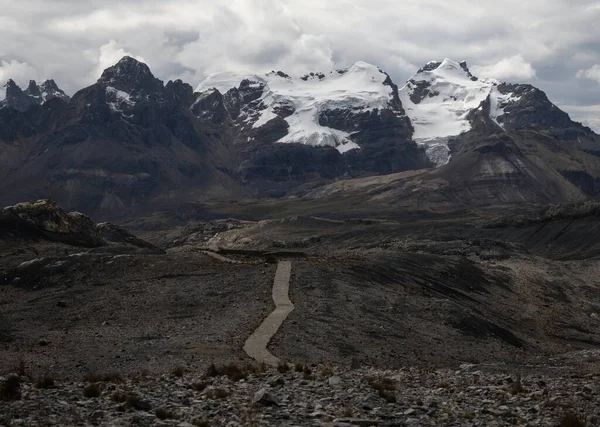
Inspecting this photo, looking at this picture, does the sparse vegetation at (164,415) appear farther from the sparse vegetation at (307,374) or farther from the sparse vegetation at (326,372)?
the sparse vegetation at (326,372)

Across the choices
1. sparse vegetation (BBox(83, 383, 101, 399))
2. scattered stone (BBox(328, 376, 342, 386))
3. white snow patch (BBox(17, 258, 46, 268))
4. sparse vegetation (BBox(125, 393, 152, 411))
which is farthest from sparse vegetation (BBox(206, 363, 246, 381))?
white snow patch (BBox(17, 258, 46, 268))

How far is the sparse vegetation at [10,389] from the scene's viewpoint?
72.2 feet

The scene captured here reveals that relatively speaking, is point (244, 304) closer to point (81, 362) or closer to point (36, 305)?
point (36, 305)

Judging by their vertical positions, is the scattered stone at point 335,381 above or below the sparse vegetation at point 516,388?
below

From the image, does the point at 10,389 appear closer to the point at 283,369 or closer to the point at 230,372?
the point at 230,372

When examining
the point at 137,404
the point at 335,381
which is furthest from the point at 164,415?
the point at 335,381

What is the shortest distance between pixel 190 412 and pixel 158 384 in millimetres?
4978

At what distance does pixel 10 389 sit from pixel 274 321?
2472cm

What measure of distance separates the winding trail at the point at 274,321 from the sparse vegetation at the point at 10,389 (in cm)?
1256

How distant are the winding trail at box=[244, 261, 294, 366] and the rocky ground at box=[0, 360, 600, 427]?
7203mm

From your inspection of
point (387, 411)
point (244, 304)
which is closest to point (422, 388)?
point (387, 411)

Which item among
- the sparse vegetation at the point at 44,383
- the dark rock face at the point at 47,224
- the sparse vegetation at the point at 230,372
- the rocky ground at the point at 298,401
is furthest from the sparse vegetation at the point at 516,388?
the dark rock face at the point at 47,224

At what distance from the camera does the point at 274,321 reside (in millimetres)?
46375

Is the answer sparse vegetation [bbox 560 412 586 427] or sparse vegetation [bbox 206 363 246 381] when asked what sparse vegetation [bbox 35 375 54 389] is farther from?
sparse vegetation [bbox 560 412 586 427]
